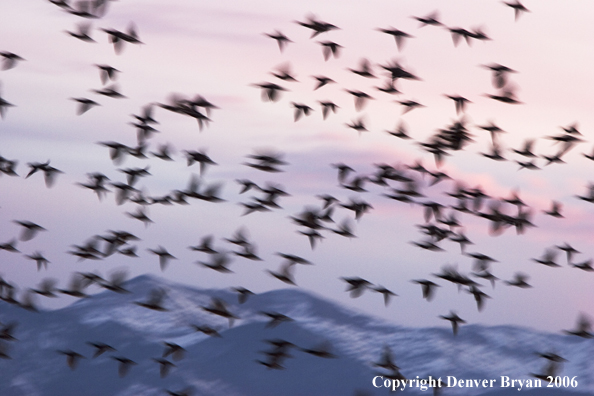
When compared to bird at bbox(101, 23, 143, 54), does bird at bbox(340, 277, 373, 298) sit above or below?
below

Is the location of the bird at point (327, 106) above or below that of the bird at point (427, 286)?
above

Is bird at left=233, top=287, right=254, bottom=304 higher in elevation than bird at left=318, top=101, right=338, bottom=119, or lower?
lower

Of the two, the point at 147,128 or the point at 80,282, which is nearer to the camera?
the point at 147,128

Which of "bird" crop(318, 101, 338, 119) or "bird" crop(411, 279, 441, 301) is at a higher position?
"bird" crop(318, 101, 338, 119)

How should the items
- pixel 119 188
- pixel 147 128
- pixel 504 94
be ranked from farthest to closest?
pixel 119 188 < pixel 147 128 < pixel 504 94

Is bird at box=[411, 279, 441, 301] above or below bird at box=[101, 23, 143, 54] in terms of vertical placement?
below

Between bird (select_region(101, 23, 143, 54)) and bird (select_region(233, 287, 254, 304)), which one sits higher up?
bird (select_region(101, 23, 143, 54))

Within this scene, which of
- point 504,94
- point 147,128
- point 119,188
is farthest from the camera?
point 119,188

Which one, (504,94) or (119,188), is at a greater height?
(504,94)

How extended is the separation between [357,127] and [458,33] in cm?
714

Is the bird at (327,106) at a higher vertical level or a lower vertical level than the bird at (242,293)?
higher

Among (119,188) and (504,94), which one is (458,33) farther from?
(119,188)

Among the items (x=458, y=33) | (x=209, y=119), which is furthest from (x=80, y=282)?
(x=458, y=33)

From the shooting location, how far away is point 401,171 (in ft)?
130
